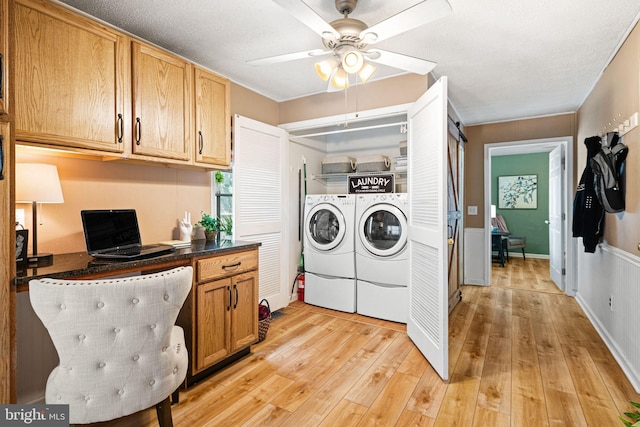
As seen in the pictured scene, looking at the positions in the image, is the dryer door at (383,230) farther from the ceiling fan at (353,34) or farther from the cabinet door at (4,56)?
the cabinet door at (4,56)

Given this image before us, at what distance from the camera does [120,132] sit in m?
2.03

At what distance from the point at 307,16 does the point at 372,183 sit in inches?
88.0

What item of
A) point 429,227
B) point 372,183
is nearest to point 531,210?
point 372,183

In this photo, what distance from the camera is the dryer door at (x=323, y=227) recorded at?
3.68 metres

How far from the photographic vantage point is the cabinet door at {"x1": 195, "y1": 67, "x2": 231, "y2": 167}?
2.53 metres

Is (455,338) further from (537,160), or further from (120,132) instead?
(537,160)

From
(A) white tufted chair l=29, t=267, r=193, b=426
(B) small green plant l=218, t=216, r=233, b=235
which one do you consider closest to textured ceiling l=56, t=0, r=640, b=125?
(B) small green plant l=218, t=216, r=233, b=235

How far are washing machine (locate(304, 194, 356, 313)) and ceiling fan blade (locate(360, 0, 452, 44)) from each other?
2005mm

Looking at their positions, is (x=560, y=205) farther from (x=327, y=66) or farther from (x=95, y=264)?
(x=95, y=264)

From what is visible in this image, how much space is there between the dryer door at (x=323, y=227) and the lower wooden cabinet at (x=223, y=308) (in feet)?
4.05

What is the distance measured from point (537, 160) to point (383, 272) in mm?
5668

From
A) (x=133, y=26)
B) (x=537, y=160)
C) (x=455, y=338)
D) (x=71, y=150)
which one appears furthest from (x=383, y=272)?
(x=537, y=160)

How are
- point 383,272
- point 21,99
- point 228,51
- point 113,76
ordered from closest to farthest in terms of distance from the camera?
point 21,99
point 113,76
point 228,51
point 383,272

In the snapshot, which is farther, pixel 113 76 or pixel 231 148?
pixel 231 148
